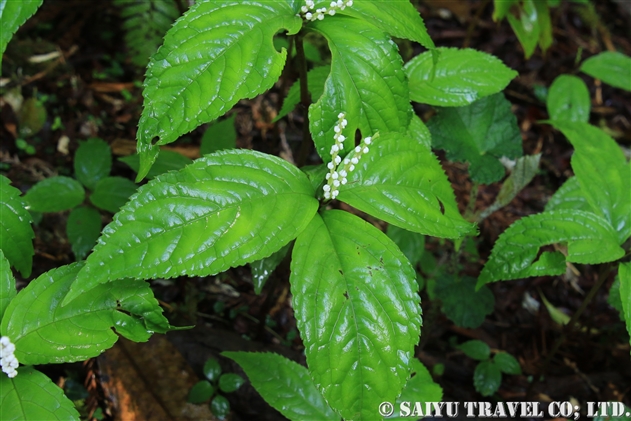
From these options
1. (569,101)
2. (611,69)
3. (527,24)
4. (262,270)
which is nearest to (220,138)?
(262,270)

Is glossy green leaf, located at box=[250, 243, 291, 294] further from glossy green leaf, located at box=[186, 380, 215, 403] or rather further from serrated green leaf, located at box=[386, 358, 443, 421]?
serrated green leaf, located at box=[386, 358, 443, 421]

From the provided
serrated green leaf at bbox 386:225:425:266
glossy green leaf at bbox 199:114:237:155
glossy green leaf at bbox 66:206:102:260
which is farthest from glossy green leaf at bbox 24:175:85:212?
serrated green leaf at bbox 386:225:425:266

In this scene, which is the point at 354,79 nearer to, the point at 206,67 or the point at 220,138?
the point at 206,67

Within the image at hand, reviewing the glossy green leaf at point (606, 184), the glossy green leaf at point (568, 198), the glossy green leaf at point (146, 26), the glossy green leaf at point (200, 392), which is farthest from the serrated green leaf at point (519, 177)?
the glossy green leaf at point (146, 26)

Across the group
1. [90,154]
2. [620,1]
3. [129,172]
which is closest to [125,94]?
[129,172]

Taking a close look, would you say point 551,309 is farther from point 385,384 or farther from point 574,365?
point 385,384

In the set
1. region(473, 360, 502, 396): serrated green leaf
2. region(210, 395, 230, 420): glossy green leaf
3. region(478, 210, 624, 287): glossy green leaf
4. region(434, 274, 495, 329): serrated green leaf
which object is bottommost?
region(473, 360, 502, 396): serrated green leaf
